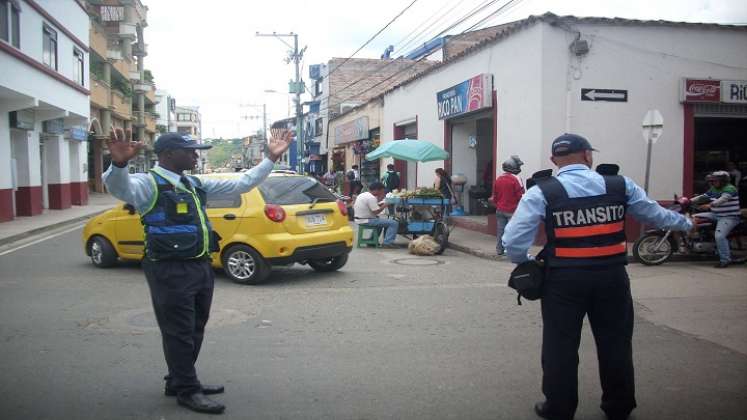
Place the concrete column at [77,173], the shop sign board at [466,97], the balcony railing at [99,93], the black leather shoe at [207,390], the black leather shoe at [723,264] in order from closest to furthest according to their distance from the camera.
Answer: the black leather shoe at [207,390]
the black leather shoe at [723,264]
the shop sign board at [466,97]
the concrete column at [77,173]
the balcony railing at [99,93]

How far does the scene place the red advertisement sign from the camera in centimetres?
1274

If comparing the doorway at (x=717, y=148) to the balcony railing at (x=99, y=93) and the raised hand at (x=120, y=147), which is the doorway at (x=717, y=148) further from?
the balcony railing at (x=99, y=93)

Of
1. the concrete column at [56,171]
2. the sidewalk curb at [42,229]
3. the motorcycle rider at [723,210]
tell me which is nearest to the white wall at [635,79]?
the motorcycle rider at [723,210]

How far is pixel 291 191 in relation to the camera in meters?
8.44

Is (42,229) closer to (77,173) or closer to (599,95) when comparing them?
(77,173)

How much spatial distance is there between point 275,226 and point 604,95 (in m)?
7.87

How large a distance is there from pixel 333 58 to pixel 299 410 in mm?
39828

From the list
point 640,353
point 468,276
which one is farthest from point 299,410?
point 468,276

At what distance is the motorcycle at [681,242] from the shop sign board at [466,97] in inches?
215

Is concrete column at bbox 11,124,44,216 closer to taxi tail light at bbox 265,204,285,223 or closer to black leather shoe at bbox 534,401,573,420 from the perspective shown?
taxi tail light at bbox 265,204,285,223

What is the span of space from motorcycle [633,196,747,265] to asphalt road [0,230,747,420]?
11.5 ft

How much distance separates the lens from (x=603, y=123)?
12555 millimetres

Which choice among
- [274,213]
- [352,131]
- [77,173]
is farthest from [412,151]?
[77,173]

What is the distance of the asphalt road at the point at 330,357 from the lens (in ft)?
13.3
